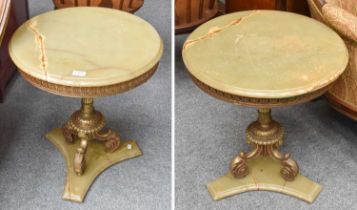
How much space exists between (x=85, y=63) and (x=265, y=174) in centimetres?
79

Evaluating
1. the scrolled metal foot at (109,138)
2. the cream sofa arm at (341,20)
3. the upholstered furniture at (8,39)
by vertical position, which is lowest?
the scrolled metal foot at (109,138)

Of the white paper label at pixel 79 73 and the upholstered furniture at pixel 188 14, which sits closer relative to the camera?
the white paper label at pixel 79 73

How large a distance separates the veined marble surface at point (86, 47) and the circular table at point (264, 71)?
0.17 meters

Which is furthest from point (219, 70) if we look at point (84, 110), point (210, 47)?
point (84, 110)

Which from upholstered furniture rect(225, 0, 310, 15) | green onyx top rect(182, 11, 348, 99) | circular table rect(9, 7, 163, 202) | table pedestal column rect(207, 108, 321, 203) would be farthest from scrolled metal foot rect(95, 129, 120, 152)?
upholstered furniture rect(225, 0, 310, 15)

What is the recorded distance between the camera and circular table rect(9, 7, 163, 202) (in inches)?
64.6

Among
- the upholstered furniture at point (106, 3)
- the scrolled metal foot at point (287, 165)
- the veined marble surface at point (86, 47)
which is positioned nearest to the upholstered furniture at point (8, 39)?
the upholstered furniture at point (106, 3)

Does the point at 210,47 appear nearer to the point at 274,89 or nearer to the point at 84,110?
the point at 274,89

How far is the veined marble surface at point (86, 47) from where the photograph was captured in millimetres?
1635

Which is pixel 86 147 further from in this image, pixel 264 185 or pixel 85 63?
pixel 264 185

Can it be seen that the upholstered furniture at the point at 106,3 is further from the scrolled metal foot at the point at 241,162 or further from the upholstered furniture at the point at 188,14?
the scrolled metal foot at the point at 241,162

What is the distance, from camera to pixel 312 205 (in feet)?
6.30

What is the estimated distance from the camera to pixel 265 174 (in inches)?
78.9

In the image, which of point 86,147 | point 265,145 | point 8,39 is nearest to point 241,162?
point 265,145
